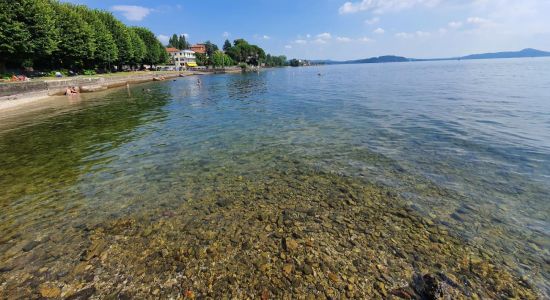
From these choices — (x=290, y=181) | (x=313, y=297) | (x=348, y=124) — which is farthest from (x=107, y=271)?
(x=348, y=124)

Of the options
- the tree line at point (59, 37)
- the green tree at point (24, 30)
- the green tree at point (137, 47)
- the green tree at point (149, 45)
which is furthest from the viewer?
the green tree at point (149, 45)

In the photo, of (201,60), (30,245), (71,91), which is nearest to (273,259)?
(30,245)

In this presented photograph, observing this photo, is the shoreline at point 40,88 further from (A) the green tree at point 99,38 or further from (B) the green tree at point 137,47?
(B) the green tree at point 137,47

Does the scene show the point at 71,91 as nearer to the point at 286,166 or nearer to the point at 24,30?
the point at 24,30

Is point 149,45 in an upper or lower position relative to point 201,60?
lower

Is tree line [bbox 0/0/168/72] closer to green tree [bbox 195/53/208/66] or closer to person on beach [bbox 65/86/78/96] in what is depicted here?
person on beach [bbox 65/86/78/96]

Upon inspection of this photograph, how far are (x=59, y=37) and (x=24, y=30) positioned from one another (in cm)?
1107

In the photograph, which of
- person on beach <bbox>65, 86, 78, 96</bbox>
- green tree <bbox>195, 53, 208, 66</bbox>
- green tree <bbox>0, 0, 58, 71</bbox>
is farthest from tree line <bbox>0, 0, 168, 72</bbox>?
green tree <bbox>195, 53, 208, 66</bbox>

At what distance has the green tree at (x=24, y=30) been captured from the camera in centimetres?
4541

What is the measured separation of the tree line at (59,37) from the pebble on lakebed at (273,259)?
61.9 m

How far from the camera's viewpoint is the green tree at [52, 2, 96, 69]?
197 feet

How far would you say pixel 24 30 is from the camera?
156ft

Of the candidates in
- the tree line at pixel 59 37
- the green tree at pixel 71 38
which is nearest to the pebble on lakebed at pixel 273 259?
the tree line at pixel 59 37

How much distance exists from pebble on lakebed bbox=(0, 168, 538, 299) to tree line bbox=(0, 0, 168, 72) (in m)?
61.9
